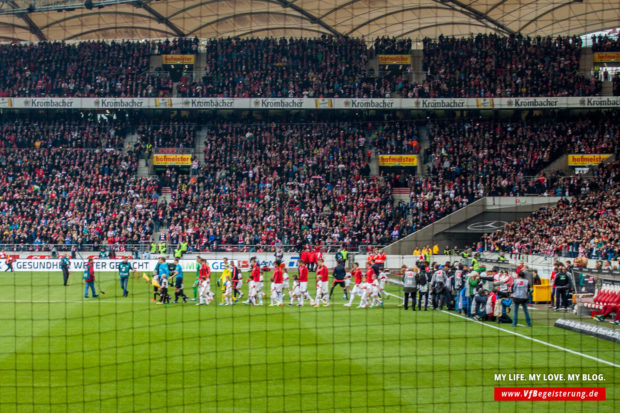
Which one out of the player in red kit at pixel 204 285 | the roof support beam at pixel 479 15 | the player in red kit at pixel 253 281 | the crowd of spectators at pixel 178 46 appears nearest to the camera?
the player in red kit at pixel 253 281

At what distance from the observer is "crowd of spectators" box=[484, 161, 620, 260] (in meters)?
31.3

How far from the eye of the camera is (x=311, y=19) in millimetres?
48531

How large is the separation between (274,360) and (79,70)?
41667 millimetres

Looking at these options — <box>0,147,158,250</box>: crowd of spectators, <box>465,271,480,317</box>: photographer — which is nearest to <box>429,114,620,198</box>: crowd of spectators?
<box>0,147,158,250</box>: crowd of spectators

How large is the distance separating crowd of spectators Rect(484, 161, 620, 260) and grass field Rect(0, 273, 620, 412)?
34.7 feet

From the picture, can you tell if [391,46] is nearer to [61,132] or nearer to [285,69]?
[285,69]

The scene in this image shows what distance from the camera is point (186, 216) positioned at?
43094 mm

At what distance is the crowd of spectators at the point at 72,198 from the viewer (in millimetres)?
41781

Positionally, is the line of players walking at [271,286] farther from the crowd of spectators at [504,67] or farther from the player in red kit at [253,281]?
the crowd of spectators at [504,67]

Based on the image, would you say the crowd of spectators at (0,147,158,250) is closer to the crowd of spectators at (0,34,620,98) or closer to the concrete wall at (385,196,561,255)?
the crowd of spectators at (0,34,620,98)

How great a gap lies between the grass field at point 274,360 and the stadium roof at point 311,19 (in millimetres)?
27828

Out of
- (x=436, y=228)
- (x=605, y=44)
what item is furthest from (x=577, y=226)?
(x=605, y=44)

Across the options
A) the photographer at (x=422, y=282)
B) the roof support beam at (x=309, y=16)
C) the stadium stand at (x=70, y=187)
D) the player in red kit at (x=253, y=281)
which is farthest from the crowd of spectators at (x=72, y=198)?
the photographer at (x=422, y=282)

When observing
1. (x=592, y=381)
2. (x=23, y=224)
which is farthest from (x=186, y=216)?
(x=592, y=381)
